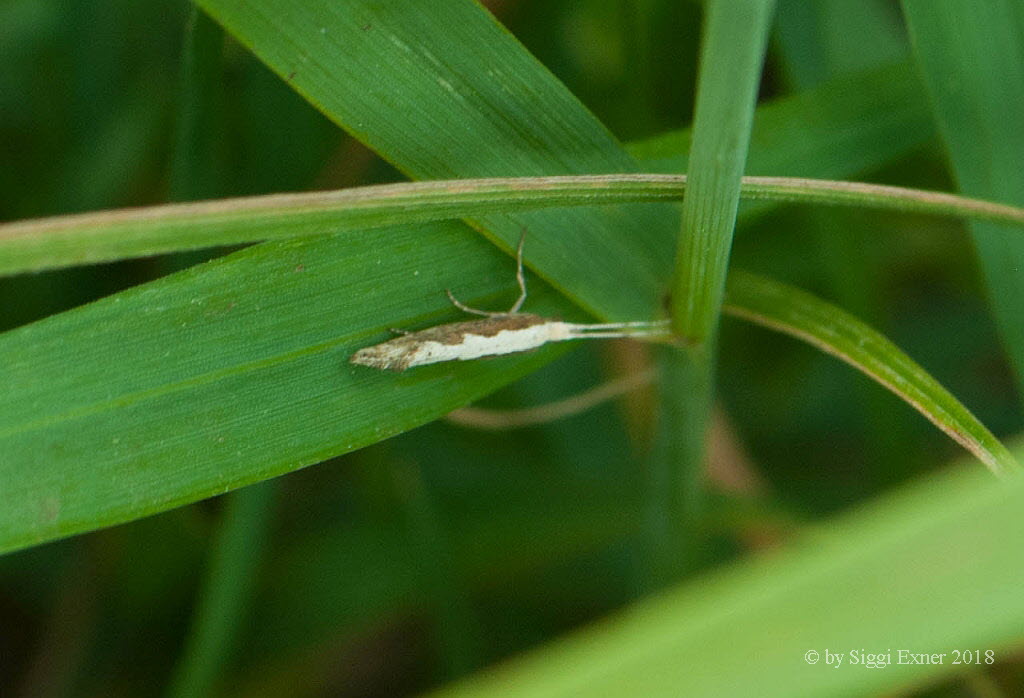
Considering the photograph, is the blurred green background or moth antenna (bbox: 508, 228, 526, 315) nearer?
moth antenna (bbox: 508, 228, 526, 315)

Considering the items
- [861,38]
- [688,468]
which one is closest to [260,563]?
[688,468]

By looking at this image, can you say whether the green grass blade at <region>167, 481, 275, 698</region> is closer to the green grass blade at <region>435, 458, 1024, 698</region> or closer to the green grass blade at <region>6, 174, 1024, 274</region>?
the green grass blade at <region>6, 174, 1024, 274</region>

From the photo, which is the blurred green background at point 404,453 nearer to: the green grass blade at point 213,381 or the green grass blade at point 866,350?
the green grass blade at point 866,350

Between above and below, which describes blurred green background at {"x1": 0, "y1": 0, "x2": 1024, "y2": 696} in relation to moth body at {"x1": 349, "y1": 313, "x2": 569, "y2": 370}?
above

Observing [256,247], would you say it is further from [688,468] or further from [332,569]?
[332,569]

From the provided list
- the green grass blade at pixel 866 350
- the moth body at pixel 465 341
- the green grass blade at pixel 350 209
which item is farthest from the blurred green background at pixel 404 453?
the moth body at pixel 465 341

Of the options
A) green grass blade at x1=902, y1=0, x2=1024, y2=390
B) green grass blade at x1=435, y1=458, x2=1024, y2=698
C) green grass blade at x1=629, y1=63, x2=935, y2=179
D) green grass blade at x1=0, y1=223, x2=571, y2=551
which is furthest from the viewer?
green grass blade at x1=629, y1=63, x2=935, y2=179

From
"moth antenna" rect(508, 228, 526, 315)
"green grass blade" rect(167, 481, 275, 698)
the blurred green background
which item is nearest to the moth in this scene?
"moth antenna" rect(508, 228, 526, 315)

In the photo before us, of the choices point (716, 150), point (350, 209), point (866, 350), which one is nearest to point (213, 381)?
point (350, 209)
